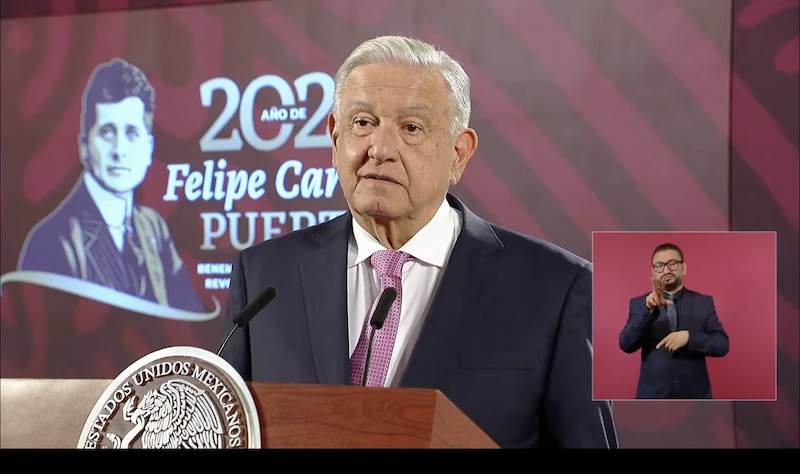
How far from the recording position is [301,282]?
213 cm

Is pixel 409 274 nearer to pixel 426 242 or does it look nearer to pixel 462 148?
pixel 426 242

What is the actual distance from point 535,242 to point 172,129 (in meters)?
2.11

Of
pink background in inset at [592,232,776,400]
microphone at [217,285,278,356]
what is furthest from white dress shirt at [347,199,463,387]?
pink background in inset at [592,232,776,400]

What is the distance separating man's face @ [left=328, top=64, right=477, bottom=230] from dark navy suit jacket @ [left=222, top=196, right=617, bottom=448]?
0.10 meters

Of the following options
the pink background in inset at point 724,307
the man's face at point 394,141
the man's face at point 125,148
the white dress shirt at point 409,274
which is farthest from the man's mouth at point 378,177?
the man's face at point 125,148

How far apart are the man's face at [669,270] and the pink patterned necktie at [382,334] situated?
5.23ft

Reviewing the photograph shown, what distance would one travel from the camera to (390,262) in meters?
2.09

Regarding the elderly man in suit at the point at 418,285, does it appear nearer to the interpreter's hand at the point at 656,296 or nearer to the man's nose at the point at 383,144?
the man's nose at the point at 383,144

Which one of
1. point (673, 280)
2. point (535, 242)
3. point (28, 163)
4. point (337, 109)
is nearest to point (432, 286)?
point (535, 242)

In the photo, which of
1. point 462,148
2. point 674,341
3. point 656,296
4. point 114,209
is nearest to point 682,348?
point 674,341

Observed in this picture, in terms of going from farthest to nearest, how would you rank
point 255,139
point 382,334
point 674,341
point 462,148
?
point 255,139
point 674,341
point 462,148
point 382,334

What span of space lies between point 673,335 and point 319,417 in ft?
7.94

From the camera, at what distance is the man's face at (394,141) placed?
6.92ft

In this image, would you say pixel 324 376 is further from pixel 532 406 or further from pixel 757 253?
pixel 757 253
